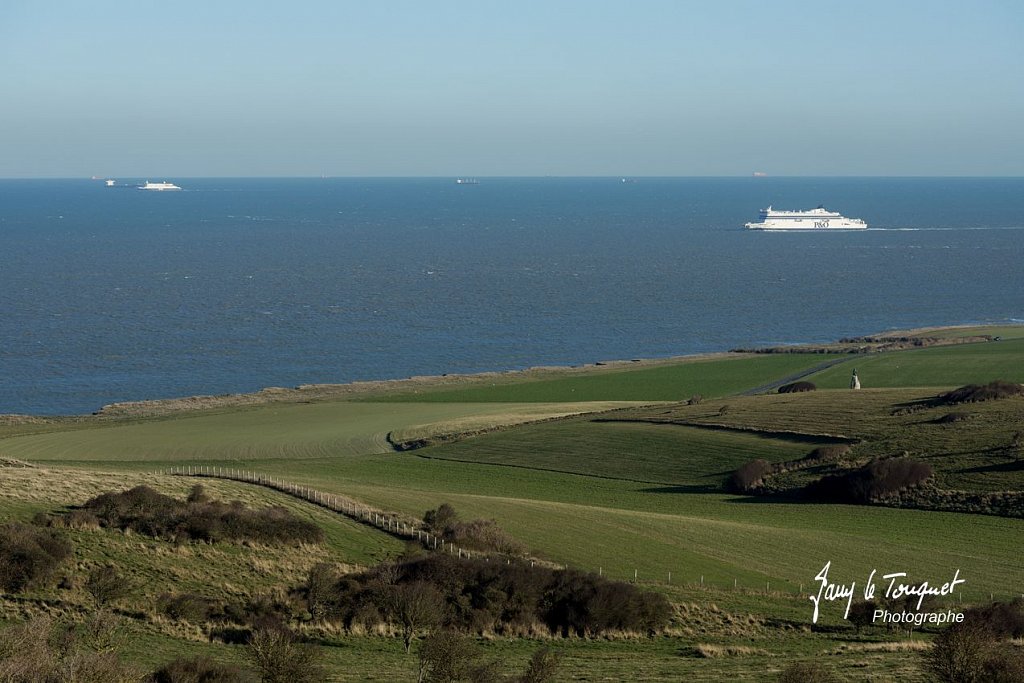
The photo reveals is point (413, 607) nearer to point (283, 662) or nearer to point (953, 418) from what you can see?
point (283, 662)

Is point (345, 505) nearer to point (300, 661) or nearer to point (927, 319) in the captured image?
point (300, 661)

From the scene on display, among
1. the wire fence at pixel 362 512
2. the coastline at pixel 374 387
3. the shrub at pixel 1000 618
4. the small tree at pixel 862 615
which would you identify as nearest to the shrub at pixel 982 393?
the shrub at pixel 1000 618

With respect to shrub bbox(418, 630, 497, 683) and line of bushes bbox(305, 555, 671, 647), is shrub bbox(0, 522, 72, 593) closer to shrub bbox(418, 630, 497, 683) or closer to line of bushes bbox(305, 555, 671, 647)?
line of bushes bbox(305, 555, 671, 647)

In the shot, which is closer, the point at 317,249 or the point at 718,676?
the point at 718,676

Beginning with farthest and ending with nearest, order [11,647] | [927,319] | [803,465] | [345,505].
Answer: [927,319]
[803,465]
[345,505]
[11,647]

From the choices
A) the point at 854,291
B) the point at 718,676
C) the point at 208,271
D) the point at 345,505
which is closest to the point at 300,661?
the point at 718,676
